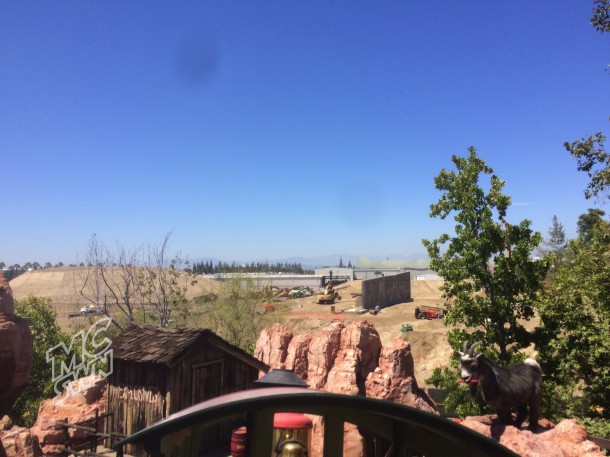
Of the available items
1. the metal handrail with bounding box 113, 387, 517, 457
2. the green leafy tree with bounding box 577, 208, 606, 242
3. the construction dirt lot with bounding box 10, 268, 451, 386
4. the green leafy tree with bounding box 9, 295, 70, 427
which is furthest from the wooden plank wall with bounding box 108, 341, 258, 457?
the green leafy tree with bounding box 577, 208, 606, 242

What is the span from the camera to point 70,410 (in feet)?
56.5

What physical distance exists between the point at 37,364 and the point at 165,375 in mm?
13077

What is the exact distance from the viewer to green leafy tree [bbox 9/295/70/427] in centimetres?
2116

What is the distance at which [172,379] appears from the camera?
559 inches

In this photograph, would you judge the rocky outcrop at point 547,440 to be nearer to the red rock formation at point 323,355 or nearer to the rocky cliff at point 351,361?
the rocky cliff at point 351,361

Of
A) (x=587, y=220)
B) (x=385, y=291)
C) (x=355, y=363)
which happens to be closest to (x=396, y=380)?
(x=355, y=363)

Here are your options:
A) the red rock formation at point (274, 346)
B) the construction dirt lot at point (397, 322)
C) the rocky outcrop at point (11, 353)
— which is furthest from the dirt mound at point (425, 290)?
the rocky outcrop at point (11, 353)

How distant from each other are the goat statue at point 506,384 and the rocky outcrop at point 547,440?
34cm

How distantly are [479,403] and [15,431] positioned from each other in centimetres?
1456

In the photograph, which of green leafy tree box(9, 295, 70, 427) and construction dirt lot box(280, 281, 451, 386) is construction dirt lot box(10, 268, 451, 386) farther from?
green leafy tree box(9, 295, 70, 427)

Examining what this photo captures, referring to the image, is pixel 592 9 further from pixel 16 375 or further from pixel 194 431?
pixel 16 375

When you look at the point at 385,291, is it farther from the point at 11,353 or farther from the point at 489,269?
the point at 11,353

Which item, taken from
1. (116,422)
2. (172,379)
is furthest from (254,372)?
(116,422)

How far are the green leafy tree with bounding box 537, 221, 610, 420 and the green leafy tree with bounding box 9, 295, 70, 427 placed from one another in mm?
19896
